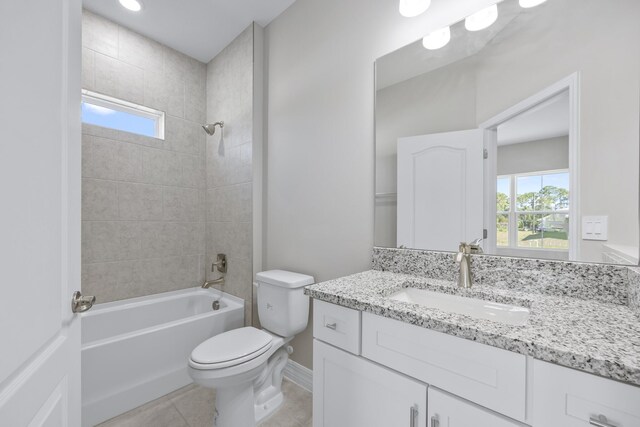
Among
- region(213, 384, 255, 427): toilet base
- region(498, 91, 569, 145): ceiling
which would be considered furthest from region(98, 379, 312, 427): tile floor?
region(498, 91, 569, 145): ceiling

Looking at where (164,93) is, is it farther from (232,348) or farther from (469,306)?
(469,306)

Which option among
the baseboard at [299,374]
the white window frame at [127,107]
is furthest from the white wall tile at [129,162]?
the baseboard at [299,374]

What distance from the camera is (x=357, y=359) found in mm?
958

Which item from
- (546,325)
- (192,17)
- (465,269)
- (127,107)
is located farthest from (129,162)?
(546,325)

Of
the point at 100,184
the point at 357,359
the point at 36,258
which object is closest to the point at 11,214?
the point at 36,258

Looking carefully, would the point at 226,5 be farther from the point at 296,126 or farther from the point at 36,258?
the point at 36,258

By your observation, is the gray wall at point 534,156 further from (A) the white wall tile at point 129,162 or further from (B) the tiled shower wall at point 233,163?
(A) the white wall tile at point 129,162

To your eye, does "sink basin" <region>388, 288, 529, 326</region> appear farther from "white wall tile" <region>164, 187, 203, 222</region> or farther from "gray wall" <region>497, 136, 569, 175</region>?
"white wall tile" <region>164, 187, 203, 222</region>

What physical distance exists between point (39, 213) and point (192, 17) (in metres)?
2.21

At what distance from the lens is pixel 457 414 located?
0.74 metres

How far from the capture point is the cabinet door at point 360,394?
825mm

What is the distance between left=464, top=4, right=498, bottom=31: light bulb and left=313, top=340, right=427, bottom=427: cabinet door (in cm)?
144

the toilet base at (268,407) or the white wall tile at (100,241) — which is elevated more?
the white wall tile at (100,241)

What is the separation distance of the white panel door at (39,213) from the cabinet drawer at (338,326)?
2.51ft
